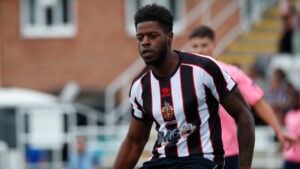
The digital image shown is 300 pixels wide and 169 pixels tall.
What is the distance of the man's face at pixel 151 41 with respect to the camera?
462cm

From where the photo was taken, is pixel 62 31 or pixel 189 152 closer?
pixel 189 152

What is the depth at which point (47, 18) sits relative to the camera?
22922 mm

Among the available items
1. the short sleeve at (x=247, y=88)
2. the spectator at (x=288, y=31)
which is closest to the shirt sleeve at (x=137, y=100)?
the short sleeve at (x=247, y=88)

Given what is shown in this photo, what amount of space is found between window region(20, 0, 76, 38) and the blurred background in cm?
3

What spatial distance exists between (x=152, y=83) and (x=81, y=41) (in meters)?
17.8

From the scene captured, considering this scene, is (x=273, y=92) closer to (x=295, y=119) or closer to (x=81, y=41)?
(x=295, y=119)

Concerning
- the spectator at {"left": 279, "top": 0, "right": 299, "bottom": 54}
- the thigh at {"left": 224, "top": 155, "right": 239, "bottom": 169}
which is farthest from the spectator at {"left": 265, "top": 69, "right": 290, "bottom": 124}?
the thigh at {"left": 224, "top": 155, "right": 239, "bottom": 169}

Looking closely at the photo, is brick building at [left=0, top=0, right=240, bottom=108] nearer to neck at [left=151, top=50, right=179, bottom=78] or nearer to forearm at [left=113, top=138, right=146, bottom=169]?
forearm at [left=113, top=138, right=146, bottom=169]

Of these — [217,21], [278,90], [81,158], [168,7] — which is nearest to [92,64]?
[168,7]

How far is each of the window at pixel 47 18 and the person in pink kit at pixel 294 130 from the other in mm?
13419

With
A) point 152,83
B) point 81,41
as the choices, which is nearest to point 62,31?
point 81,41

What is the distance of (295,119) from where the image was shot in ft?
33.0

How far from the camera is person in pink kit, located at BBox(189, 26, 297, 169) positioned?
6191 millimetres

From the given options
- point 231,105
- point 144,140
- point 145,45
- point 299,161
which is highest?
point 145,45
